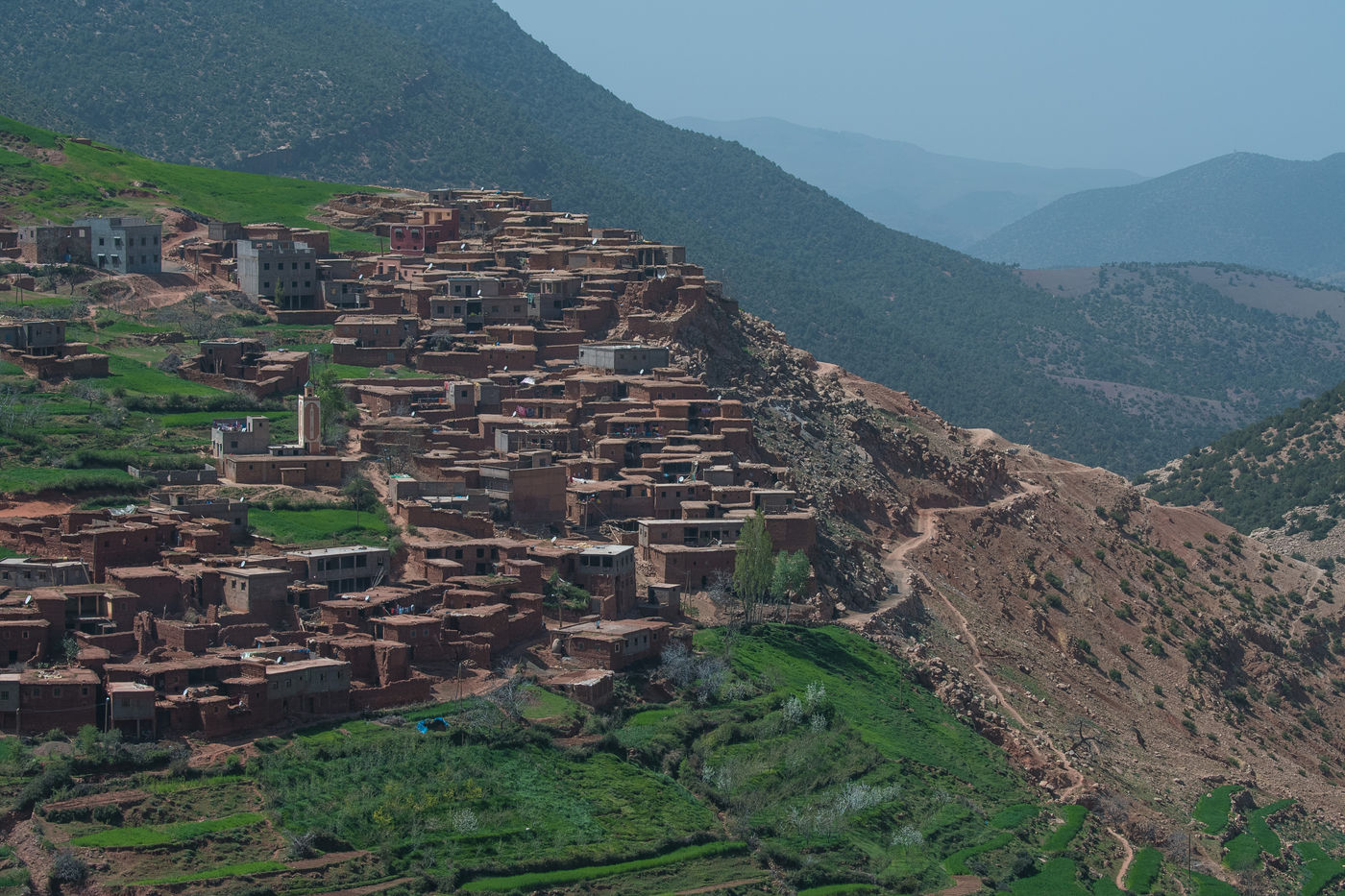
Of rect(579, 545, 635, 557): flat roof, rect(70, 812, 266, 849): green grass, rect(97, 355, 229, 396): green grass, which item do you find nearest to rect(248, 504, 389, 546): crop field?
rect(579, 545, 635, 557): flat roof

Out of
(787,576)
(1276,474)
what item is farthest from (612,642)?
(1276,474)

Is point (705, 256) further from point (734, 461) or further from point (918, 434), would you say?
point (734, 461)

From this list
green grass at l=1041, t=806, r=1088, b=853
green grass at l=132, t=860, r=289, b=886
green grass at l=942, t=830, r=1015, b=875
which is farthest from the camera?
green grass at l=1041, t=806, r=1088, b=853

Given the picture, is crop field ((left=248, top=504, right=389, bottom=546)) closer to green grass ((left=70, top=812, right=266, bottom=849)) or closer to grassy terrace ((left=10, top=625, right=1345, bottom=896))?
grassy terrace ((left=10, top=625, right=1345, bottom=896))

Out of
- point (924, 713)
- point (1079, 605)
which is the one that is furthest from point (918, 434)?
point (924, 713)

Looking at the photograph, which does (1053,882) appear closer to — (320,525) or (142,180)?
(320,525)
